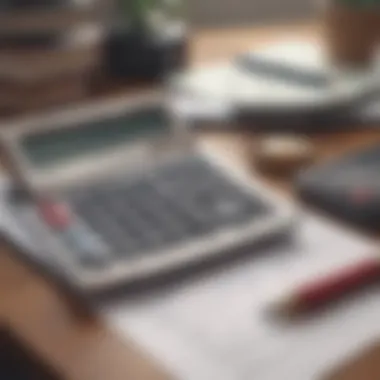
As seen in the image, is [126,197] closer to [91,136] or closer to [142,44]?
[91,136]

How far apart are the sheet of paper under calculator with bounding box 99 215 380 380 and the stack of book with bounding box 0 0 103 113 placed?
0.37 meters

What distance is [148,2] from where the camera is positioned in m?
1.05

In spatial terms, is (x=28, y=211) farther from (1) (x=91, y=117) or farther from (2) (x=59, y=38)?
(2) (x=59, y=38)

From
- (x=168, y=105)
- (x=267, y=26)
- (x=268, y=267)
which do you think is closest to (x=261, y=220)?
(x=268, y=267)

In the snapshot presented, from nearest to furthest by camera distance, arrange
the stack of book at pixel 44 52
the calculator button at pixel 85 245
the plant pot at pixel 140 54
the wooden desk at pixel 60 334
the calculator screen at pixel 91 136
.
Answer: the wooden desk at pixel 60 334, the calculator button at pixel 85 245, the calculator screen at pixel 91 136, the stack of book at pixel 44 52, the plant pot at pixel 140 54

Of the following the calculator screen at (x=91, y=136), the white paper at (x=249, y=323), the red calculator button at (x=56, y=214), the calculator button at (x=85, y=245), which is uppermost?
the calculator screen at (x=91, y=136)

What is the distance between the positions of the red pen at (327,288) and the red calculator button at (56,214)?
0.18 meters

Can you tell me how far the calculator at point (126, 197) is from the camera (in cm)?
67

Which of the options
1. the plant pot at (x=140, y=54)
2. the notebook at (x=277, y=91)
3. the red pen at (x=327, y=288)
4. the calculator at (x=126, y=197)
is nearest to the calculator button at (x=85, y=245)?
the calculator at (x=126, y=197)

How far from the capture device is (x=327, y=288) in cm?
63

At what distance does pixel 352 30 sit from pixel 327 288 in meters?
0.51

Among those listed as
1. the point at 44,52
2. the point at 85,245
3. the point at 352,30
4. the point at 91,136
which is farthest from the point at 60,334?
the point at 352,30

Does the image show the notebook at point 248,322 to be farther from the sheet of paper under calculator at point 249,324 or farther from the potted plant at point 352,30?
the potted plant at point 352,30

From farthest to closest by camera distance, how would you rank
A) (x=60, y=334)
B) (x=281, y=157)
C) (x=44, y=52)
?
1. (x=44, y=52)
2. (x=281, y=157)
3. (x=60, y=334)
